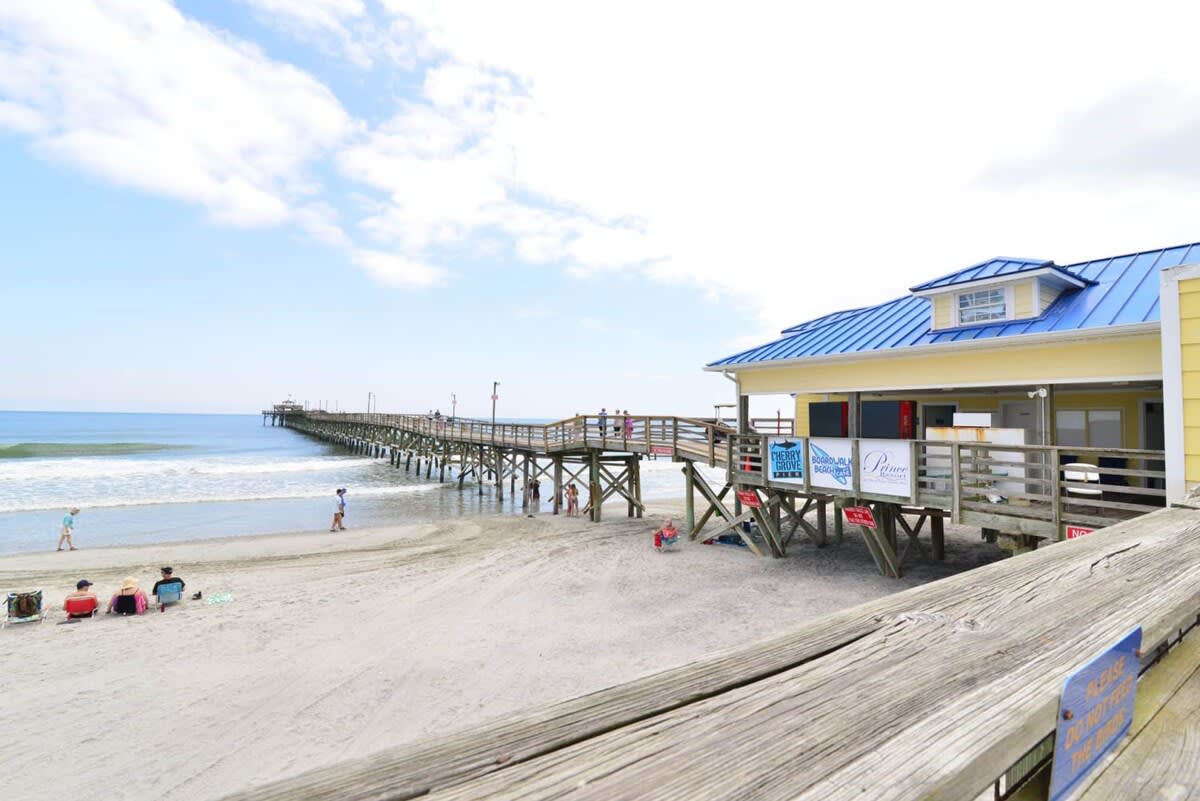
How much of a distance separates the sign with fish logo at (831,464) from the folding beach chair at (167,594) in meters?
13.6

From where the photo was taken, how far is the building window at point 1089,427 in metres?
11.9

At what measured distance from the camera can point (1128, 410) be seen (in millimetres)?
11641

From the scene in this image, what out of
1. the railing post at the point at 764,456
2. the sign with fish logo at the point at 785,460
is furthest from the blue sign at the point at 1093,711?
the railing post at the point at 764,456

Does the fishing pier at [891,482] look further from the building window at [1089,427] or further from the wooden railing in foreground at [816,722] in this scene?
the wooden railing in foreground at [816,722]

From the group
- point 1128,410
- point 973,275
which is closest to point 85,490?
point 973,275

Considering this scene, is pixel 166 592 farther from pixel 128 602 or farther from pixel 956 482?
pixel 956 482

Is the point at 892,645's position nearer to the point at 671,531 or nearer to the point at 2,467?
the point at 671,531

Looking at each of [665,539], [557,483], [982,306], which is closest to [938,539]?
[982,306]

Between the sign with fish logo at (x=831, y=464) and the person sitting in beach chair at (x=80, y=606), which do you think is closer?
the person sitting in beach chair at (x=80, y=606)

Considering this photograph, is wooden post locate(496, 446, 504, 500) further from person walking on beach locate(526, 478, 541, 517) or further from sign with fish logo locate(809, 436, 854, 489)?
sign with fish logo locate(809, 436, 854, 489)

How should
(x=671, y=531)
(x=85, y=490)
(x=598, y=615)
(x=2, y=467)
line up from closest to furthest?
(x=598, y=615) < (x=671, y=531) < (x=85, y=490) < (x=2, y=467)

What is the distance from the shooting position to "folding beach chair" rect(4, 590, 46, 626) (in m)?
11.0

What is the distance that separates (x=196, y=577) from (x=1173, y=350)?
19.9 meters

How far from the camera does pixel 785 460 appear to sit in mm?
12766
